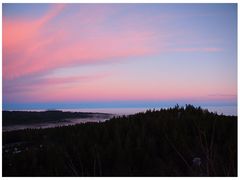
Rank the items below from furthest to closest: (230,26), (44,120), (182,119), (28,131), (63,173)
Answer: (44,120) < (28,131) < (182,119) < (230,26) < (63,173)

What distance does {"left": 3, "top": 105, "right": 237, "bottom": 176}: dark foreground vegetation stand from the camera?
162 inches

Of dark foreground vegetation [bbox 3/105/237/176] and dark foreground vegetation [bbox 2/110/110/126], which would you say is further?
dark foreground vegetation [bbox 2/110/110/126]

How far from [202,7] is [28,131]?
3.69 meters

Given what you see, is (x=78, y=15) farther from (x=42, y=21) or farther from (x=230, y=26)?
(x=230, y=26)

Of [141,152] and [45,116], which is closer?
[141,152]

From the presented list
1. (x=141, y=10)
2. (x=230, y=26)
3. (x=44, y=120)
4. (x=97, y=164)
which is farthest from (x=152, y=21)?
(x=44, y=120)

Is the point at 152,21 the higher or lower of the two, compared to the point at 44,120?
higher

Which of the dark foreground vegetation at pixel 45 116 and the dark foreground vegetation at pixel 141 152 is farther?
the dark foreground vegetation at pixel 45 116

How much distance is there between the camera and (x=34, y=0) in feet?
15.8

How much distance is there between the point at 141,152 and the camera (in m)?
4.29

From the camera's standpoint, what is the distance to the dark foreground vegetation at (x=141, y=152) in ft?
13.5

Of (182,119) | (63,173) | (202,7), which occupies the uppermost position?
(202,7)

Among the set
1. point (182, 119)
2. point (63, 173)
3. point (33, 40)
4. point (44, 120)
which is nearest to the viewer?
point (63, 173)

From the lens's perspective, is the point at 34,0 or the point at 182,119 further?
the point at 182,119
